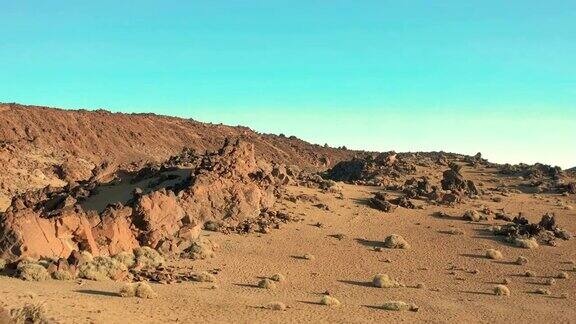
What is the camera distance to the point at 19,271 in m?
22.5

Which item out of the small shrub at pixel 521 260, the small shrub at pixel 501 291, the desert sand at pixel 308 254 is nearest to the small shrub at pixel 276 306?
the desert sand at pixel 308 254

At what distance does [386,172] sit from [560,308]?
33504 millimetres

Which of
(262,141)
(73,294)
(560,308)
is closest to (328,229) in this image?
(560,308)

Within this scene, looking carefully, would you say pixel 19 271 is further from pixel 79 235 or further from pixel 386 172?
pixel 386 172

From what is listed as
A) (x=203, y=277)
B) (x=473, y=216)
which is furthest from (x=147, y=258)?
(x=473, y=216)

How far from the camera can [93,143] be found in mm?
84938

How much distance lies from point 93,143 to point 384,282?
66510mm

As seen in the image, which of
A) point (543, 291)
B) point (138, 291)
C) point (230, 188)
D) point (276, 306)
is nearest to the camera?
point (138, 291)

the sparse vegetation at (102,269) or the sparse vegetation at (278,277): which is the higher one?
the sparse vegetation at (102,269)

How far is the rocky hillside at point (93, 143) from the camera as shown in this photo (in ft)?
190

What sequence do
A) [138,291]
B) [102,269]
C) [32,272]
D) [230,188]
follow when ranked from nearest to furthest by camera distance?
[138,291] → [32,272] → [102,269] → [230,188]

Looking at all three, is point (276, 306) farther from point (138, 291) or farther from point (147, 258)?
point (147, 258)

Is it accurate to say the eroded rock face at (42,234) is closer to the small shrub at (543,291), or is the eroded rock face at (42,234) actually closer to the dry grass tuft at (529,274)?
the small shrub at (543,291)

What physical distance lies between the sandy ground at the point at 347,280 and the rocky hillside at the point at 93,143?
68.0ft
